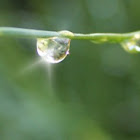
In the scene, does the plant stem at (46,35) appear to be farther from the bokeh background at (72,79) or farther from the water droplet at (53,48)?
the bokeh background at (72,79)

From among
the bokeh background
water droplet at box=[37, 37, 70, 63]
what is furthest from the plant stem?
the bokeh background

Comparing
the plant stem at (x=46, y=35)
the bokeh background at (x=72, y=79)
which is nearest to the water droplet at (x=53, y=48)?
the plant stem at (x=46, y=35)

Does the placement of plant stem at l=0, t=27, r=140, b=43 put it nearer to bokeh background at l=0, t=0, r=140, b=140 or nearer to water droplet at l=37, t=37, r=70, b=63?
water droplet at l=37, t=37, r=70, b=63

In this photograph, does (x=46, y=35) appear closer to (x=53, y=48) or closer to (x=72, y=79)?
(x=53, y=48)

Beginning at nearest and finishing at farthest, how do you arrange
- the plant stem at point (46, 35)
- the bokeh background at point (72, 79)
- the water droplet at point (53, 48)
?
the plant stem at point (46, 35)
the water droplet at point (53, 48)
the bokeh background at point (72, 79)

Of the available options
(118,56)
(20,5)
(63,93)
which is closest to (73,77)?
(63,93)
